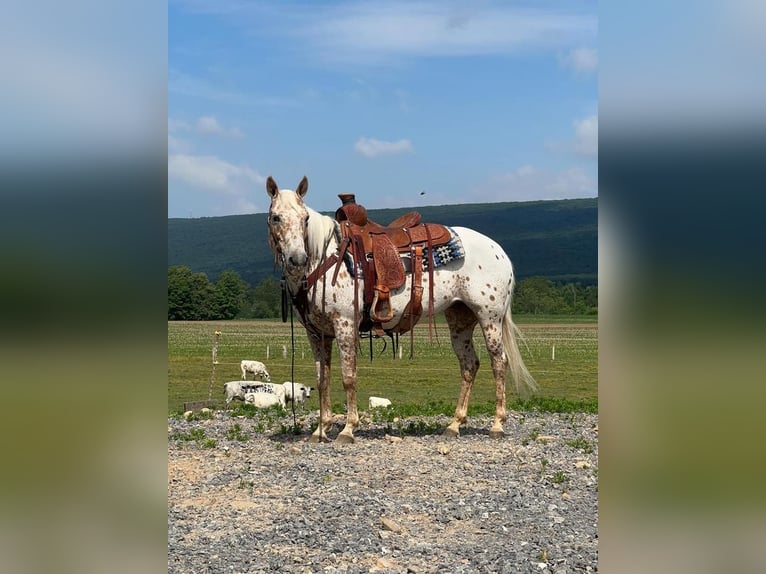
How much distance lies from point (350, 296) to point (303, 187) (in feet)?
4.90

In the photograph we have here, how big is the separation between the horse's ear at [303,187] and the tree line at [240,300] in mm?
63528

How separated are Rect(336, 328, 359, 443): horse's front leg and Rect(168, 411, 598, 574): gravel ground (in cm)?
20

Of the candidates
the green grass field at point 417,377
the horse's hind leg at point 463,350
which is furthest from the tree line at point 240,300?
the horse's hind leg at point 463,350

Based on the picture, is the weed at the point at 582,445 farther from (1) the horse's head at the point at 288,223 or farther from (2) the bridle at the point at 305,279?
(1) the horse's head at the point at 288,223

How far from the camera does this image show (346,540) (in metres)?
6.52

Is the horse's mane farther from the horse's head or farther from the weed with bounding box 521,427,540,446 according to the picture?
the weed with bounding box 521,427,540,446

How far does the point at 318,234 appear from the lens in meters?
10.1

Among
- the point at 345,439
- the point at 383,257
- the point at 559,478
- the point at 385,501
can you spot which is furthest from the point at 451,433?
the point at 385,501

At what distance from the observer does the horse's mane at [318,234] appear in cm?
998

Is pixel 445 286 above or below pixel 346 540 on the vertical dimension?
above
